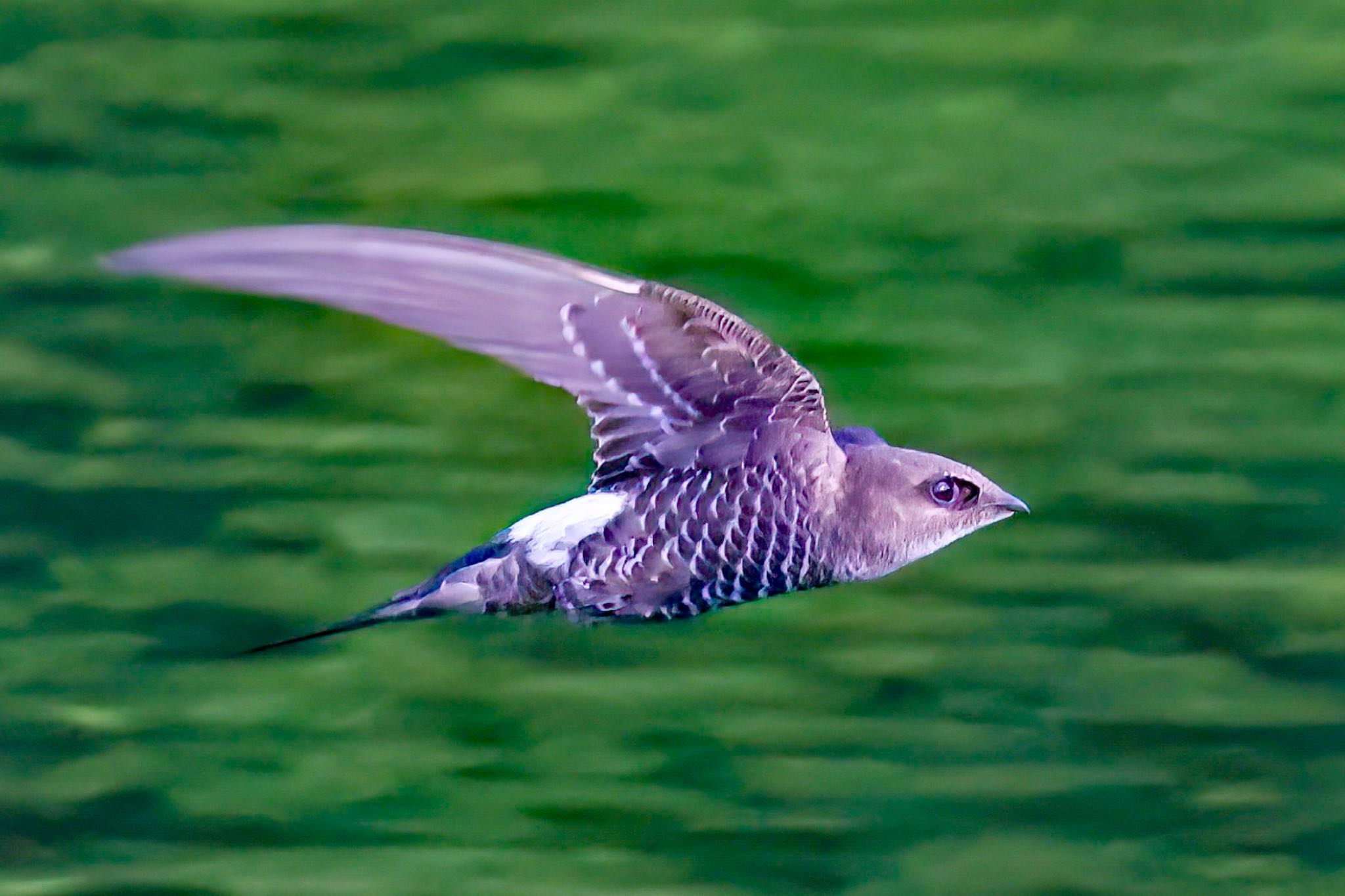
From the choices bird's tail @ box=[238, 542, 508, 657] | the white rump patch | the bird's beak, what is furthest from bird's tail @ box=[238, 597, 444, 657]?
the bird's beak

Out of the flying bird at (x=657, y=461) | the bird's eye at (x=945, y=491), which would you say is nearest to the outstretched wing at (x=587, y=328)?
the flying bird at (x=657, y=461)

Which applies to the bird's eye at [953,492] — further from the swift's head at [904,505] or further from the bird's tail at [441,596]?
the bird's tail at [441,596]

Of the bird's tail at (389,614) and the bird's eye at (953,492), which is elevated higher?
the bird's eye at (953,492)

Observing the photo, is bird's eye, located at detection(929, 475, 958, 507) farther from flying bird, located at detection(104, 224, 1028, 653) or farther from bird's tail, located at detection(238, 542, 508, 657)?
bird's tail, located at detection(238, 542, 508, 657)

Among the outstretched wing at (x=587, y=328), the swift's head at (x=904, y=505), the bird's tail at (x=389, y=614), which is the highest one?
the outstretched wing at (x=587, y=328)

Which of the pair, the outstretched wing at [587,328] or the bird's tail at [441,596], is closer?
the outstretched wing at [587,328]

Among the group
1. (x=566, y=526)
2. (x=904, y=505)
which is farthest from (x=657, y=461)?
(x=904, y=505)

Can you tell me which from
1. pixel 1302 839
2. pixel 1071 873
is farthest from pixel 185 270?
pixel 1302 839
